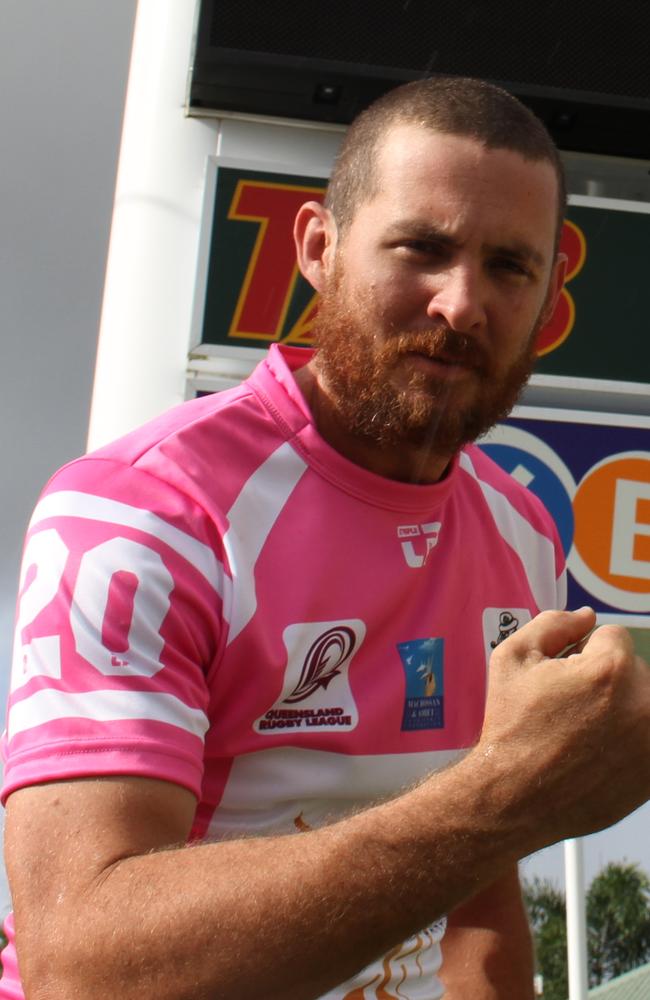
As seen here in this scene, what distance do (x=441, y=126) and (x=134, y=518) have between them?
663 millimetres

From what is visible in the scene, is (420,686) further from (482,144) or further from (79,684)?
(482,144)

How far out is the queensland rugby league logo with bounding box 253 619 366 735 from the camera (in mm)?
1218

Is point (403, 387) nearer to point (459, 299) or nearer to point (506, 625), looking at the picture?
point (459, 299)

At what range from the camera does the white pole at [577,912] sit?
245 cm

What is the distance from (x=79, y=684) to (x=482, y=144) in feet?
2.69

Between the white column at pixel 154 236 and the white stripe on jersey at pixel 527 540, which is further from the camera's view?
the white column at pixel 154 236

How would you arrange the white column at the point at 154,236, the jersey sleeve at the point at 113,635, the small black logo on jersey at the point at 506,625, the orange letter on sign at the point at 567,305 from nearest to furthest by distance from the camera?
the jersey sleeve at the point at 113,635 < the small black logo on jersey at the point at 506,625 < the white column at the point at 154,236 < the orange letter on sign at the point at 567,305

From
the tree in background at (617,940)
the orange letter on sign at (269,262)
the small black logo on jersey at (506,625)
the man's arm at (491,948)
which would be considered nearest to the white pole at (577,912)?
the man's arm at (491,948)

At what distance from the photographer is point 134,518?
3.59 feet

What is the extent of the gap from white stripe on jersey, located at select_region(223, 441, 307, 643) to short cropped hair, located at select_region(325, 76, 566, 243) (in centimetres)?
40

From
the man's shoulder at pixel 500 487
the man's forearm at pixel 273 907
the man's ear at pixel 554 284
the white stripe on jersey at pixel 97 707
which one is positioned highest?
the man's ear at pixel 554 284

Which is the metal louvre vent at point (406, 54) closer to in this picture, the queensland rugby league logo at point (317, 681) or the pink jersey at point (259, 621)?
the pink jersey at point (259, 621)

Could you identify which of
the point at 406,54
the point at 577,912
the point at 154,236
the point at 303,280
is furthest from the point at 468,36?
the point at 577,912

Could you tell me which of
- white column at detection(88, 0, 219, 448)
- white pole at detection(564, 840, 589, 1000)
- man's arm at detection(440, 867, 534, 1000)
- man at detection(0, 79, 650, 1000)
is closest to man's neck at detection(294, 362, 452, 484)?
man at detection(0, 79, 650, 1000)
